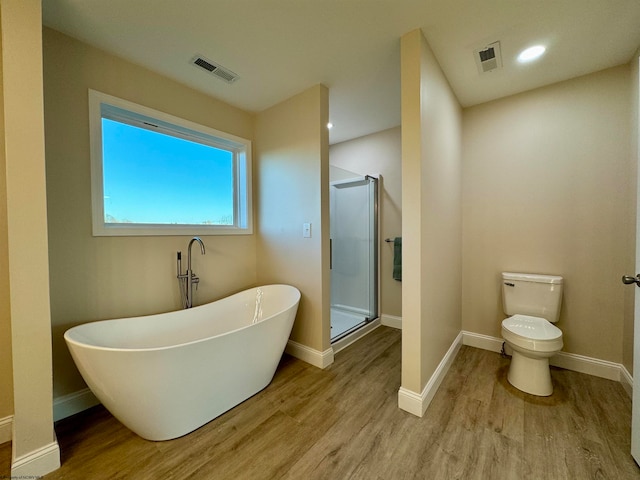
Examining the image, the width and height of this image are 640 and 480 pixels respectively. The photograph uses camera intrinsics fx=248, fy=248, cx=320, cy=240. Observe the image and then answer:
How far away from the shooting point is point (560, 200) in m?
2.08

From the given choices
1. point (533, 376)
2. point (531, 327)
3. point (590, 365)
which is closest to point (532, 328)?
point (531, 327)

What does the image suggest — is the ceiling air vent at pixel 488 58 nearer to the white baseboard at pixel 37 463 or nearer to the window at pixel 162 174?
the window at pixel 162 174

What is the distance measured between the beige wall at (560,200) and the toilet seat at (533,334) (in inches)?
15.1

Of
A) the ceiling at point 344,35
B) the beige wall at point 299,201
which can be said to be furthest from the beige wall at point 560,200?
the beige wall at point 299,201

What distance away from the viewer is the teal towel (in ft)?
9.63

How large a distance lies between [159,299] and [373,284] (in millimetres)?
2294

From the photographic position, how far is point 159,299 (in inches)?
78.3

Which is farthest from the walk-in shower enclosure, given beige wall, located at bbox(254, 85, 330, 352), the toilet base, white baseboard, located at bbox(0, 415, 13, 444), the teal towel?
white baseboard, located at bbox(0, 415, 13, 444)

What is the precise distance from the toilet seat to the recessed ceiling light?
1.96 m

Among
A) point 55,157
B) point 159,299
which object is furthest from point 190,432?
point 55,157

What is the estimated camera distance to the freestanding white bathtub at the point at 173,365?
3.98 feet

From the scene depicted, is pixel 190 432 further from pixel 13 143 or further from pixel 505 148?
pixel 505 148

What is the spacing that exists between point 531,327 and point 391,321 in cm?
145

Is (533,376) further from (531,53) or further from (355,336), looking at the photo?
(531,53)
